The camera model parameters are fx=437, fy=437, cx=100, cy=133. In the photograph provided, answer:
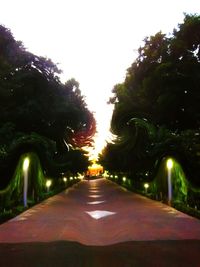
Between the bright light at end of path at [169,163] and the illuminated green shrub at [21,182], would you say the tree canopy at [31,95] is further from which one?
the bright light at end of path at [169,163]

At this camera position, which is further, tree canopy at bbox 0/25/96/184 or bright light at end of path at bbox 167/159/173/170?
tree canopy at bbox 0/25/96/184

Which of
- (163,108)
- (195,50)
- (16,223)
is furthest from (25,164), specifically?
(195,50)

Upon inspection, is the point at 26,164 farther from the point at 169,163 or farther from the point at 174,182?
the point at 174,182

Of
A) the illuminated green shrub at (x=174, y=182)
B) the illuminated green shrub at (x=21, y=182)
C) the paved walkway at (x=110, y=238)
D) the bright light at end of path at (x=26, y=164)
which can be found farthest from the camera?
the illuminated green shrub at (x=174, y=182)

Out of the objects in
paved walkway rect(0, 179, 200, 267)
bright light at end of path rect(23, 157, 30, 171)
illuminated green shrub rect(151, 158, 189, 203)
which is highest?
bright light at end of path rect(23, 157, 30, 171)

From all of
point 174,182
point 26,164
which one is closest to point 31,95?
point 26,164

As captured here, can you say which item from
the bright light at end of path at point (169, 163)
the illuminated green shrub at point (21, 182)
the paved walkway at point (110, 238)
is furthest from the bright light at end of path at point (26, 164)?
the bright light at end of path at point (169, 163)

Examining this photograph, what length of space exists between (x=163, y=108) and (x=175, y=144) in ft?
38.8

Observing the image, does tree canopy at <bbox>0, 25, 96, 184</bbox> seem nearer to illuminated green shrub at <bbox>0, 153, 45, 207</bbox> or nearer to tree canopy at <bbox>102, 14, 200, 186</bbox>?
tree canopy at <bbox>102, 14, 200, 186</bbox>

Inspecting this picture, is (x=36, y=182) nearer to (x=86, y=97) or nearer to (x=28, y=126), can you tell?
(x=28, y=126)

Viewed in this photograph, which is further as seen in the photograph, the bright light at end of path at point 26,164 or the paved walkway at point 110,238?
the bright light at end of path at point 26,164

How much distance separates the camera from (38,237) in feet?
37.1

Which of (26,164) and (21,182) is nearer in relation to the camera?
(26,164)

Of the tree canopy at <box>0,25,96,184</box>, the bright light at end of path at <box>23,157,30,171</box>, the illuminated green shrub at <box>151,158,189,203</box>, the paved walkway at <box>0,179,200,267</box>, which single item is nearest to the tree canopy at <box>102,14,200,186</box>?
the illuminated green shrub at <box>151,158,189,203</box>
